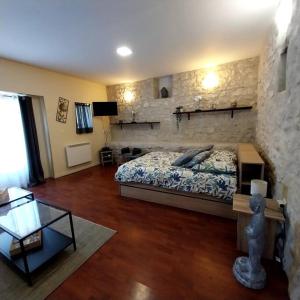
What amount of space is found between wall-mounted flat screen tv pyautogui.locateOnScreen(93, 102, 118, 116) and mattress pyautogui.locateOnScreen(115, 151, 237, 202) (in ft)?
9.20

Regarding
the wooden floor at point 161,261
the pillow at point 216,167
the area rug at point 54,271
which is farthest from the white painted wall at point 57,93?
the pillow at point 216,167

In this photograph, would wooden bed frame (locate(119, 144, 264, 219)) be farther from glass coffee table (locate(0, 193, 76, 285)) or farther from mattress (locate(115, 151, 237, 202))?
glass coffee table (locate(0, 193, 76, 285))

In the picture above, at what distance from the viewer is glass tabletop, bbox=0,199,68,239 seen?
1522 mm

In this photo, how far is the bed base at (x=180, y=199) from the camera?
Answer: 7.65ft

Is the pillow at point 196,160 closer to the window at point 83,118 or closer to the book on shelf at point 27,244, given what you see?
the book on shelf at point 27,244

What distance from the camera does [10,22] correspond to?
2117mm

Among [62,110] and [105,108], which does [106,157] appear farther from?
[62,110]

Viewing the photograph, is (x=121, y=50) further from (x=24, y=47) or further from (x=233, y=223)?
(x=233, y=223)

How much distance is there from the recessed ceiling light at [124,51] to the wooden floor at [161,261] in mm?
2616

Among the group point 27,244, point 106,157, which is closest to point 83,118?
point 106,157

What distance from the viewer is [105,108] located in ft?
17.7

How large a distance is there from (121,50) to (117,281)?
3262mm

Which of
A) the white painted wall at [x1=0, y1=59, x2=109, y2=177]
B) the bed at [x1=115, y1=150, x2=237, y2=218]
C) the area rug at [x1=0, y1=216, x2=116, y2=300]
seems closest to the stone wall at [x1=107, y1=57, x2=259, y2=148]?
the white painted wall at [x1=0, y1=59, x2=109, y2=177]

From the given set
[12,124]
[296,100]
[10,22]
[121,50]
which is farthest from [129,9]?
[12,124]
